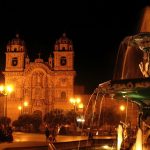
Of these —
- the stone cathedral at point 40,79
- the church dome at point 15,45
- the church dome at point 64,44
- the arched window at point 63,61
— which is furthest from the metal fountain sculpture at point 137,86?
the church dome at point 15,45

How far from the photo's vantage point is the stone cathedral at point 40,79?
2425 inches

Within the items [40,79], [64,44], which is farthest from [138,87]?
[64,44]

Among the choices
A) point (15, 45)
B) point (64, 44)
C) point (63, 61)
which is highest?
point (15, 45)

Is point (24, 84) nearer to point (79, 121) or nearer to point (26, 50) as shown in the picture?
point (26, 50)

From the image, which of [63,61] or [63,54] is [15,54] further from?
[63,61]

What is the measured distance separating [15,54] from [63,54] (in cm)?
719

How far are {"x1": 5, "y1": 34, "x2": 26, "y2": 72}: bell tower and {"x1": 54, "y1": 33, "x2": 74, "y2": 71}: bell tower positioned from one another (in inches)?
198

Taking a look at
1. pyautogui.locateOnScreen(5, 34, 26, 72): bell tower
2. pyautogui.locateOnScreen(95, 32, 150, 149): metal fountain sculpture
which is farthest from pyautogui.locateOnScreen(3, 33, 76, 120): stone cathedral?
pyautogui.locateOnScreen(95, 32, 150, 149): metal fountain sculpture

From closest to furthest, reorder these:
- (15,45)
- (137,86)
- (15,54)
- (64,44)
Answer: (137,86) → (64,44) → (15,54) → (15,45)

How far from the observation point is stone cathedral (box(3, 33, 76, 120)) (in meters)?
61.6

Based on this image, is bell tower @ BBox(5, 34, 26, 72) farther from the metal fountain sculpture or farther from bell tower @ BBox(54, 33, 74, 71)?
the metal fountain sculpture

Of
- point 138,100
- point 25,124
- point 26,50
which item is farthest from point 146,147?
point 26,50

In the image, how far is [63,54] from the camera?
64438 millimetres

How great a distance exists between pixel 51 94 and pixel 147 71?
54.5 meters
